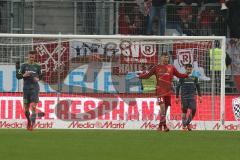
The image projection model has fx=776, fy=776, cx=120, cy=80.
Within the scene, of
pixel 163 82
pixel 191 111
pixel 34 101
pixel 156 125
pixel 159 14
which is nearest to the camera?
pixel 34 101

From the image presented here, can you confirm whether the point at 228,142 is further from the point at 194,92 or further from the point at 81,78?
the point at 81,78

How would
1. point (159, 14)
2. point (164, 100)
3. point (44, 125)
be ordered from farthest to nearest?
point (159, 14)
point (44, 125)
point (164, 100)

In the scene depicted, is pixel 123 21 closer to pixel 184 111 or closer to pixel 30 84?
pixel 184 111

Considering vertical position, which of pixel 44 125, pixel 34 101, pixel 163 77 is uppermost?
pixel 163 77

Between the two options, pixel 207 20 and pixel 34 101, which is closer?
pixel 34 101

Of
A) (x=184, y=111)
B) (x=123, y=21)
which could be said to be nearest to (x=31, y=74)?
(x=184, y=111)

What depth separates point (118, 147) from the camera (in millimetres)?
14148

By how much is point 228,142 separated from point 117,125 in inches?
257

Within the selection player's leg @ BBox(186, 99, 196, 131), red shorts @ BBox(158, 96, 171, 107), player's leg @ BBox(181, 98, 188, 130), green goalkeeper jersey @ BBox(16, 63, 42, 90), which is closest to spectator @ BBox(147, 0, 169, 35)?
player's leg @ BBox(181, 98, 188, 130)

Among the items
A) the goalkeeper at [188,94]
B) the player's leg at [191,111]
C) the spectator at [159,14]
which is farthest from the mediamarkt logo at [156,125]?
the spectator at [159,14]

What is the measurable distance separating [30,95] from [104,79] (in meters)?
3.19

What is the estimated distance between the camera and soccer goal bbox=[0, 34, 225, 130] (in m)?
22.0

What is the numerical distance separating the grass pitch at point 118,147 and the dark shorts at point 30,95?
2894 mm

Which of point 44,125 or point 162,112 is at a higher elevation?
point 162,112
